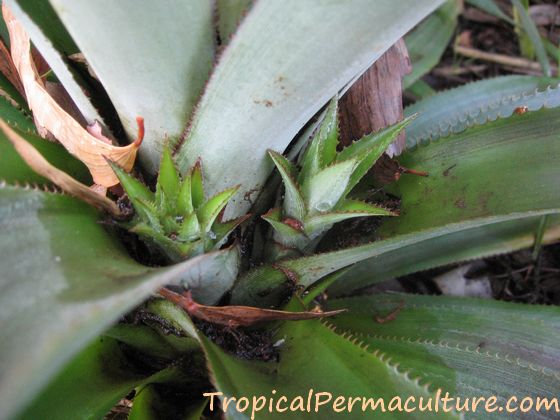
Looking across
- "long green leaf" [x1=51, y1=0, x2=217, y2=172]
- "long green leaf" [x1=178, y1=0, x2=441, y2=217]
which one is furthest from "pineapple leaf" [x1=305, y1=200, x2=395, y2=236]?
"long green leaf" [x1=51, y1=0, x2=217, y2=172]

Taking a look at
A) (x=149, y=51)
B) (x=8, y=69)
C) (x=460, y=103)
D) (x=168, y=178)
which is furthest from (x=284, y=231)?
(x=460, y=103)

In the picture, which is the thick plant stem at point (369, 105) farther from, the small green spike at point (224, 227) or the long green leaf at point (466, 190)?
the small green spike at point (224, 227)

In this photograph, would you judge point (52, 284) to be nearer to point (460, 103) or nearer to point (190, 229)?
point (190, 229)

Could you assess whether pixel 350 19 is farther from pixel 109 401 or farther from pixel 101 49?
pixel 109 401

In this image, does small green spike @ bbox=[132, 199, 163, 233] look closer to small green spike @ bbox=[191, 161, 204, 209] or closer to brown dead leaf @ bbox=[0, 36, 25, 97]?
small green spike @ bbox=[191, 161, 204, 209]

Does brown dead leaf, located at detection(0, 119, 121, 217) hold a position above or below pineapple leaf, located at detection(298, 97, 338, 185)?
below
